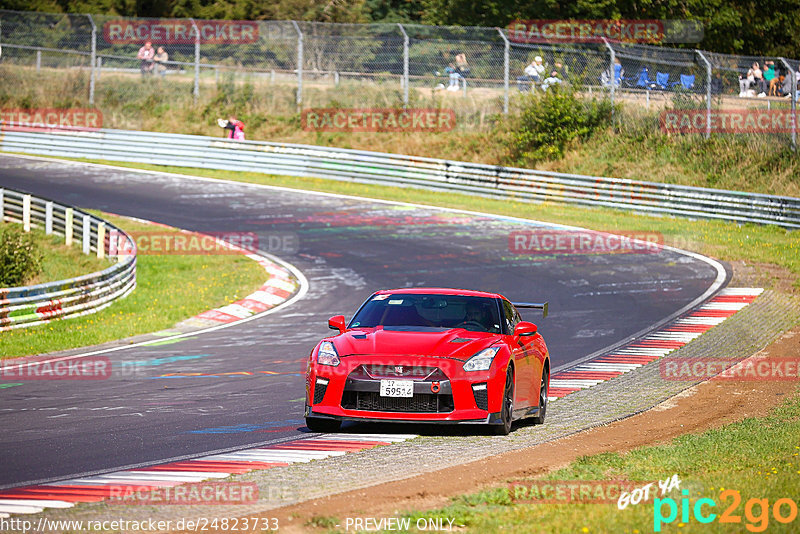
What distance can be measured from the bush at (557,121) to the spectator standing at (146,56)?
600 inches

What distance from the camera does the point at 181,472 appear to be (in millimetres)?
8109

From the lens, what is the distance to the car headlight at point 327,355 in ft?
32.3

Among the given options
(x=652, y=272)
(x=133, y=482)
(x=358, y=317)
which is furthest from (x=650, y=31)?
(x=133, y=482)

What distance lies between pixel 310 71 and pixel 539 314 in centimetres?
2310

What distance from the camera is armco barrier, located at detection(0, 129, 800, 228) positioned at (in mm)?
30531

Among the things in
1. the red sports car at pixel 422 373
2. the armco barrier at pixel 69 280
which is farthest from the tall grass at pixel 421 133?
the red sports car at pixel 422 373

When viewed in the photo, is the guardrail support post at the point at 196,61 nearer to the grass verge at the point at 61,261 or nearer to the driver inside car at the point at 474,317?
the grass verge at the point at 61,261

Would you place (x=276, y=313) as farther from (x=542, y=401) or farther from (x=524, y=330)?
(x=524, y=330)

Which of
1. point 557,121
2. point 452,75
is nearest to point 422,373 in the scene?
point 557,121

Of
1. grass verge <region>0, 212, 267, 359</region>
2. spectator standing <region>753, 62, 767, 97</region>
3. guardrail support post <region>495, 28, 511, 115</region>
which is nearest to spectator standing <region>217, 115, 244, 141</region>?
guardrail support post <region>495, 28, 511, 115</region>

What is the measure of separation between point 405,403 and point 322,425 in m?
0.99

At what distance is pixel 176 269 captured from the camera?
84.7 ft

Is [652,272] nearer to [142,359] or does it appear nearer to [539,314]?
[539,314]

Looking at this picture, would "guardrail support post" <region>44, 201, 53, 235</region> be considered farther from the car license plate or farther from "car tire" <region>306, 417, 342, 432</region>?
the car license plate
